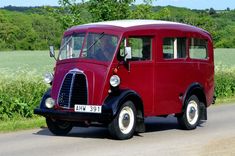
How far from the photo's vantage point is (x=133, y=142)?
11.5 m

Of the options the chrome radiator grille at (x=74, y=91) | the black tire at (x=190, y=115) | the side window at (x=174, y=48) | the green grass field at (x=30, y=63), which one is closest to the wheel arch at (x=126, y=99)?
the chrome radiator grille at (x=74, y=91)

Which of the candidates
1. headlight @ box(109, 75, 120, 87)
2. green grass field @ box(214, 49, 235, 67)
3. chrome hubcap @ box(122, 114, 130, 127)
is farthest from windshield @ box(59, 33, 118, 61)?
green grass field @ box(214, 49, 235, 67)

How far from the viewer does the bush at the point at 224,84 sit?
2391 cm

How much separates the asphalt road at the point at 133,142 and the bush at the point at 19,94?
2.10 m

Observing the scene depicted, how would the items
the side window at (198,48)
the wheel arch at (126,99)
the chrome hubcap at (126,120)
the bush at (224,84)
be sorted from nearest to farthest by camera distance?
the wheel arch at (126,99)
the chrome hubcap at (126,120)
the side window at (198,48)
the bush at (224,84)

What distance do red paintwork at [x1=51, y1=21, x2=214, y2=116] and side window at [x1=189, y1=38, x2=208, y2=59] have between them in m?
0.18

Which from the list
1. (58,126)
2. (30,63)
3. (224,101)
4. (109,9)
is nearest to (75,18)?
(109,9)

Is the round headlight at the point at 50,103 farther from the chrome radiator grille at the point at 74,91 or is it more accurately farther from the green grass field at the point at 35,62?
the green grass field at the point at 35,62

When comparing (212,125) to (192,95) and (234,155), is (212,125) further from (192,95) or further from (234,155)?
(234,155)

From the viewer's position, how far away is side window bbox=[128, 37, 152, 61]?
12531 mm

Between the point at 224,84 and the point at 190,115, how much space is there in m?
10.8

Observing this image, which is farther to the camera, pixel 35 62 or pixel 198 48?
pixel 35 62

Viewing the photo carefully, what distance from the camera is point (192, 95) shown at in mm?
13797

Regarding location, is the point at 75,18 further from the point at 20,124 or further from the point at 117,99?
the point at 117,99
